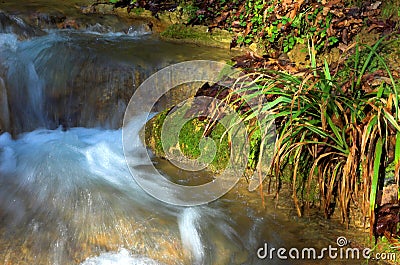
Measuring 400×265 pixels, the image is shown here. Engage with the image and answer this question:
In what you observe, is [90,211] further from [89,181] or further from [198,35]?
[198,35]

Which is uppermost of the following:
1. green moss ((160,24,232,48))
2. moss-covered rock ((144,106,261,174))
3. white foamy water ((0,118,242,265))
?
green moss ((160,24,232,48))

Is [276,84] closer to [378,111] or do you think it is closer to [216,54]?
[378,111]

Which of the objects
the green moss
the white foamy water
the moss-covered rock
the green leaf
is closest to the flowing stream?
the white foamy water

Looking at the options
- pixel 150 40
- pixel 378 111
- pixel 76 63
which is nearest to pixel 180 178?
pixel 378 111

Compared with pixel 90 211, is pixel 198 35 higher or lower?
higher

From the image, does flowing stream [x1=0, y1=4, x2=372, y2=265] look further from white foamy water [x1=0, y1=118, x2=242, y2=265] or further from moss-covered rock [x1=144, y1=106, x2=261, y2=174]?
moss-covered rock [x1=144, y1=106, x2=261, y2=174]

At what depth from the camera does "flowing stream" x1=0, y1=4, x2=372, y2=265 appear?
Answer: 3.30m

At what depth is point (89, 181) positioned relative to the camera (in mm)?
4129

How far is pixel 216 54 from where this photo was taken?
6.36 metres

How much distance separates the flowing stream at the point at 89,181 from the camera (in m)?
3.30

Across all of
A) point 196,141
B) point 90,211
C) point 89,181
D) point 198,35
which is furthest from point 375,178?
point 198,35

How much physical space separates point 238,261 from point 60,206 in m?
1.57

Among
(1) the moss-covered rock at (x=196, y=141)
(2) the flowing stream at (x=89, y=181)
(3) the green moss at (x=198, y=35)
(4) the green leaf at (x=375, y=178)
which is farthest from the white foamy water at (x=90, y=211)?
(3) the green moss at (x=198, y=35)

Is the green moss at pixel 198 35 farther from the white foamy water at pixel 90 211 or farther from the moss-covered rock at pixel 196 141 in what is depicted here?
the white foamy water at pixel 90 211
